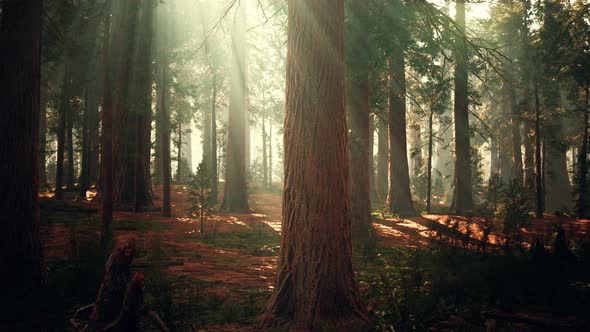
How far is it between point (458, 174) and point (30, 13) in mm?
17203

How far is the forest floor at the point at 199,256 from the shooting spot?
214 inches

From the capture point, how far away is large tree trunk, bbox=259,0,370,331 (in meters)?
5.00

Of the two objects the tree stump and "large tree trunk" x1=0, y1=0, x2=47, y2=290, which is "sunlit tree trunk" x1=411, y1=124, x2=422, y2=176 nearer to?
"large tree trunk" x1=0, y1=0, x2=47, y2=290

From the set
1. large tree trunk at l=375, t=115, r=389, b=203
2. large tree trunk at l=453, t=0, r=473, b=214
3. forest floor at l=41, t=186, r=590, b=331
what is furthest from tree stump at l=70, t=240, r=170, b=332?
large tree trunk at l=375, t=115, r=389, b=203

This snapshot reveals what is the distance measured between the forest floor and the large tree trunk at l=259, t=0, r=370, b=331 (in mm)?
752

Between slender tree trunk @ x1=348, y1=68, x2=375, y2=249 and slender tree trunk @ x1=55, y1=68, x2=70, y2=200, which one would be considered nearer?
slender tree trunk @ x1=348, y1=68, x2=375, y2=249

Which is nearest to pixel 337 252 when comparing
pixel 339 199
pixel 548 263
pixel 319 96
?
pixel 339 199

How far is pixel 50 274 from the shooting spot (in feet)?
21.9

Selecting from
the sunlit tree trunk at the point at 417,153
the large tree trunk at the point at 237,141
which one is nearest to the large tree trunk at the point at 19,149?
the large tree trunk at the point at 237,141

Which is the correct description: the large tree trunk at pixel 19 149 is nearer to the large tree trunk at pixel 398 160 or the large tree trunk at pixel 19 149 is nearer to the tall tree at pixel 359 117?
the tall tree at pixel 359 117

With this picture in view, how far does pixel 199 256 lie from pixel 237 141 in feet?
35.6

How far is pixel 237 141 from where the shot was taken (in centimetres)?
1980

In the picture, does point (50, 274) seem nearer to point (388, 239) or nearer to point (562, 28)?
point (388, 239)

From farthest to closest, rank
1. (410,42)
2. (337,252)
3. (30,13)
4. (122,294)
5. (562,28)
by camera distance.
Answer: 1. (562,28)
2. (410,42)
3. (30,13)
4. (337,252)
5. (122,294)
